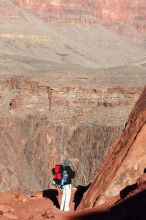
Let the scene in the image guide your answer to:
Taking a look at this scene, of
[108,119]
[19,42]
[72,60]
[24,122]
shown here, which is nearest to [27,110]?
[24,122]

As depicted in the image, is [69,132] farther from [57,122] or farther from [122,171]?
[122,171]

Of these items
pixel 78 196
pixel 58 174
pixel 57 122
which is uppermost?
pixel 58 174

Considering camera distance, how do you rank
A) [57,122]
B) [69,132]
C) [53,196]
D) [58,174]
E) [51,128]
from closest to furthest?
[58,174] → [53,196] → [69,132] → [51,128] → [57,122]

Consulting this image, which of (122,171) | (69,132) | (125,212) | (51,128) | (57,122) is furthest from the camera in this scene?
(57,122)

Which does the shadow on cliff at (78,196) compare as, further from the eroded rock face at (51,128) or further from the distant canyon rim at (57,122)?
the eroded rock face at (51,128)

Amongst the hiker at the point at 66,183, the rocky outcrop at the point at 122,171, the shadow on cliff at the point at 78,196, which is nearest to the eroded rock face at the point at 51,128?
the shadow on cliff at the point at 78,196

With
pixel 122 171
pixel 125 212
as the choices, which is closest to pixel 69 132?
pixel 122 171

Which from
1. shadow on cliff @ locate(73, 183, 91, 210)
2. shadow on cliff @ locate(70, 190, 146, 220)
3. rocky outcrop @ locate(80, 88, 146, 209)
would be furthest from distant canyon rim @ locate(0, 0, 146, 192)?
shadow on cliff @ locate(70, 190, 146, 220)
